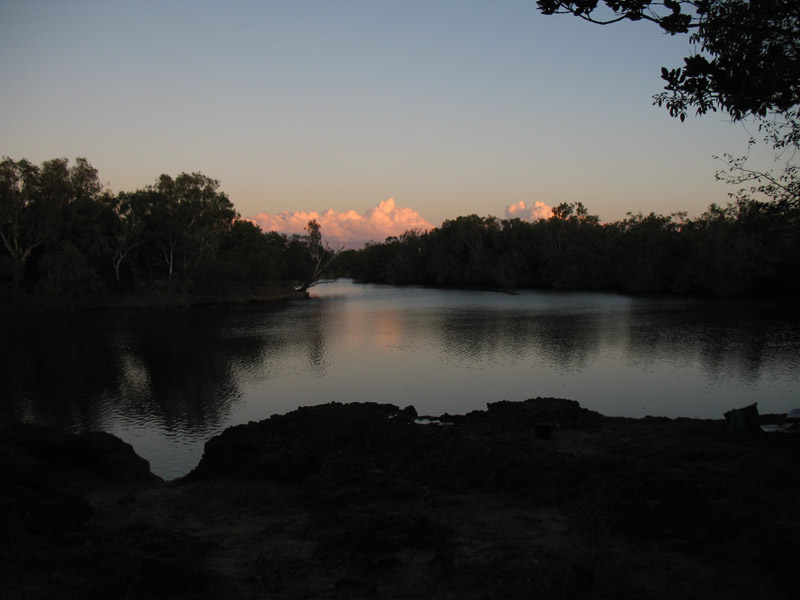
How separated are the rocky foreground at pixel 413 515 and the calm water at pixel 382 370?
10.5 ft

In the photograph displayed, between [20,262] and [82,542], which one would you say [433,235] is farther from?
[82,542]

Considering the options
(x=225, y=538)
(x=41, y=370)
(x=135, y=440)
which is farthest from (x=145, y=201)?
(x=225, y=538)

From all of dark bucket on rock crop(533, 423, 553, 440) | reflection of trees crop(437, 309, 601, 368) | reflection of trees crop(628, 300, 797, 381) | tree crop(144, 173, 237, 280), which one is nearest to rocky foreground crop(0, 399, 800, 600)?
dark bucket on rock crop(533, 423, 553, 440)

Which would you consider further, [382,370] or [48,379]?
[382,370]

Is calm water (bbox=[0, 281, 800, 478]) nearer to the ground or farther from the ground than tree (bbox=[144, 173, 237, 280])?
nearer to the ground

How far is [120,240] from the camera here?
56469 mm

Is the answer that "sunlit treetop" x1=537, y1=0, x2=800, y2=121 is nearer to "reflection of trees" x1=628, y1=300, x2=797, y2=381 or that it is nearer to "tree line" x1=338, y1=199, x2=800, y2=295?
"tree line" x1=338, y1=199, x2=800, y2=295

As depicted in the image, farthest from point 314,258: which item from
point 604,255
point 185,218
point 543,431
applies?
point 543,431

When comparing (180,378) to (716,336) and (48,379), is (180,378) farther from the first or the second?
(716,336)

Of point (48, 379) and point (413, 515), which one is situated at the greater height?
point (413, 515)

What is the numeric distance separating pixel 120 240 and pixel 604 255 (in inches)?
2642

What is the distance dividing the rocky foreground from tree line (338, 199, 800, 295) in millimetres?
5794

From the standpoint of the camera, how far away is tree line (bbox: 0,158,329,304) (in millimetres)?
49625

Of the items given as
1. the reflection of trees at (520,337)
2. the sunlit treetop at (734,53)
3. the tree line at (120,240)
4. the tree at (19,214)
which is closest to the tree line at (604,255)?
the sunlit treetop at (734,53)
